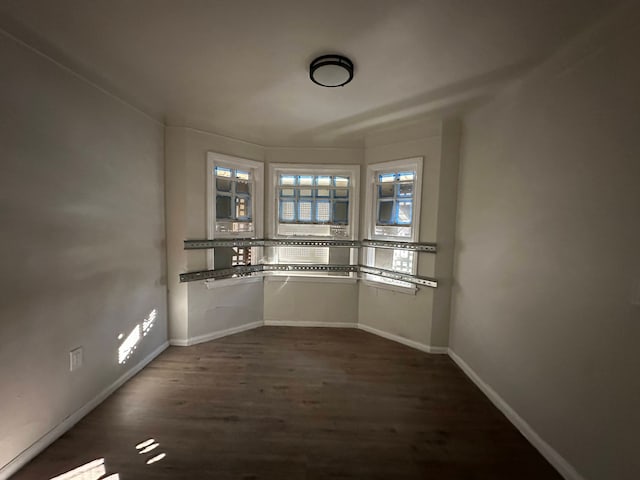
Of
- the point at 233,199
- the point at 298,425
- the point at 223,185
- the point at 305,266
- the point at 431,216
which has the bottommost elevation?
the point at 298,425

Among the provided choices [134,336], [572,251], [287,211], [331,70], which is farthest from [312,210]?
[572,251]

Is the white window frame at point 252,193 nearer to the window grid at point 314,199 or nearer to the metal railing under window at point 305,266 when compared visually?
the metal railing under window at point 305,266

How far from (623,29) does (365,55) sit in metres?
1.22

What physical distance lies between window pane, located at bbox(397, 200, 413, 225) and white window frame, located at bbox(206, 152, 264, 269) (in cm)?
170

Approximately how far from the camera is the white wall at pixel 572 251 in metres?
1.18

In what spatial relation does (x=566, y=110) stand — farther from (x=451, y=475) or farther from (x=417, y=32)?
(x=451, y=475)

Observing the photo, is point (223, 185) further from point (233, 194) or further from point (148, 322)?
point (148, 322)

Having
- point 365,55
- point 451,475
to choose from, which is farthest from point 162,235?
point 451,475

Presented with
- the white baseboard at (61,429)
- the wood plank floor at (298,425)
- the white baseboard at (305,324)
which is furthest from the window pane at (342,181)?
the white baseboard at (61,429)

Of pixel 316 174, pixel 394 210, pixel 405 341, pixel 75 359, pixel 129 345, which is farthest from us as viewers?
pixel 316 174

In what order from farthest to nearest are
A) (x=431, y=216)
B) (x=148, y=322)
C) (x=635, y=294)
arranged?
Result: (x=431, y=216) < (x=148, y=322) < (x=635, y=294)

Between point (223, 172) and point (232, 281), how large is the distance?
1.30m

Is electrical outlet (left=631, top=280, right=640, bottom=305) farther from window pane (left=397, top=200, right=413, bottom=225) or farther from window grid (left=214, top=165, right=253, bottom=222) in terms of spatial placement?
window grid (left=214, top=165, right=253, bottom=222)

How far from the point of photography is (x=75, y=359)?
1.73 meters
